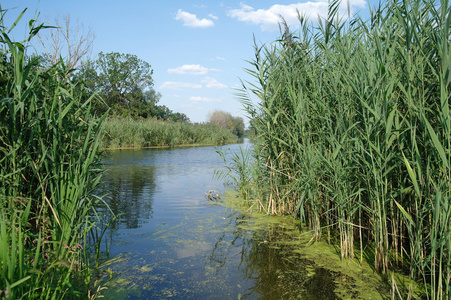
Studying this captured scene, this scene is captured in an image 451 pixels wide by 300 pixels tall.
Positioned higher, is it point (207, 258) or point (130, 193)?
point (130, 193)

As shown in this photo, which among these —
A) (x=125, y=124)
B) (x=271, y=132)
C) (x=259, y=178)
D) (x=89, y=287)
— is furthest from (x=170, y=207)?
(x=125, y=124)

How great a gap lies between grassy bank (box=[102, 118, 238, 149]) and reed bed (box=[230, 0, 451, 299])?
42.4 ft

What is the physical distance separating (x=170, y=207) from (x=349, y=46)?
14.1ft

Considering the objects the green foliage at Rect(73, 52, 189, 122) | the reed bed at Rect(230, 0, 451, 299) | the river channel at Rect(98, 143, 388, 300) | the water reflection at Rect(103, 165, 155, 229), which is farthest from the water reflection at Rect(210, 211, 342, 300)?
the green foliage at Rect(73, 52, 189, 122)

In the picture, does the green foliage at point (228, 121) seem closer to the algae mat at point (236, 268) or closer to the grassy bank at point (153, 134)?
the grassy bank at point (153, 134)

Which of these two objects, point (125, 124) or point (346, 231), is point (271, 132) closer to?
point (346, 231)

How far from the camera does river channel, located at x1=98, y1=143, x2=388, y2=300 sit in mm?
3166

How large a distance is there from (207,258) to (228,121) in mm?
48569

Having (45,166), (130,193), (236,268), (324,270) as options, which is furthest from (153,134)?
(324,270)

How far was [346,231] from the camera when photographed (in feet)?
12.7

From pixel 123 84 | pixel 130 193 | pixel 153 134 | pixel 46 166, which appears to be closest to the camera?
pixel 46 166

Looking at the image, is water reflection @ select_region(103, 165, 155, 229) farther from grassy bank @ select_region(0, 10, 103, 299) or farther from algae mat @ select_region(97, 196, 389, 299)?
algae mat @ select_region(97, 196, 389, 299)

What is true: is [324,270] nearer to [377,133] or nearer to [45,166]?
[377,133]

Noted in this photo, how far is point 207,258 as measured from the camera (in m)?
3.96
